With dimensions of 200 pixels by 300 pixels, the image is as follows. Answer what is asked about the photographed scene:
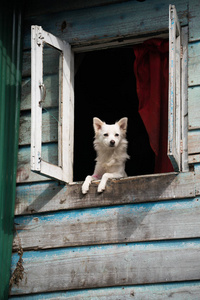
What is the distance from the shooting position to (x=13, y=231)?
597cm

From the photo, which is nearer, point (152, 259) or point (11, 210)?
point (152, 259)

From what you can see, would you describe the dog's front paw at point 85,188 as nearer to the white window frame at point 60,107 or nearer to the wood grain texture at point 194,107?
the white window frame at point 60,107

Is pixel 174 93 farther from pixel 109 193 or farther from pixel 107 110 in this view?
pixel 107 110

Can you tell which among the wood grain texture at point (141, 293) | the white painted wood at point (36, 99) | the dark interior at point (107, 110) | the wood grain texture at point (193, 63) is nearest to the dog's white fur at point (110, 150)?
the white painted wood at point (36, 99)

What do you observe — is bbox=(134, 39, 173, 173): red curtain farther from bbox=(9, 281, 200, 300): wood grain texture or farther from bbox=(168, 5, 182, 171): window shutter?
bbox=(9, 281, 200, 300): wood grain texture

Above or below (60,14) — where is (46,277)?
below

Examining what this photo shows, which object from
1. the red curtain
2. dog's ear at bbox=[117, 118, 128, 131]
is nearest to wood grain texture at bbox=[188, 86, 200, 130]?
the red curtain

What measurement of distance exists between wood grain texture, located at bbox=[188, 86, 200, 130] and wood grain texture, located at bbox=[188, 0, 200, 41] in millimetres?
546

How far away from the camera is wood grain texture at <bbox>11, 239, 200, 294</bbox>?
531cm

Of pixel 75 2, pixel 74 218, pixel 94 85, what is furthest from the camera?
pixel 94 85

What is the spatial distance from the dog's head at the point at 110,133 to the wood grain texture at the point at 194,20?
1.46m

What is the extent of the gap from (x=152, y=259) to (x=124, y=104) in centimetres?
396

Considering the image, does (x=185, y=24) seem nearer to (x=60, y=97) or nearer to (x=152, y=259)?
(x=60, y=97)

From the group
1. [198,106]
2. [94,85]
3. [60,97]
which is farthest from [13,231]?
[94,85]
